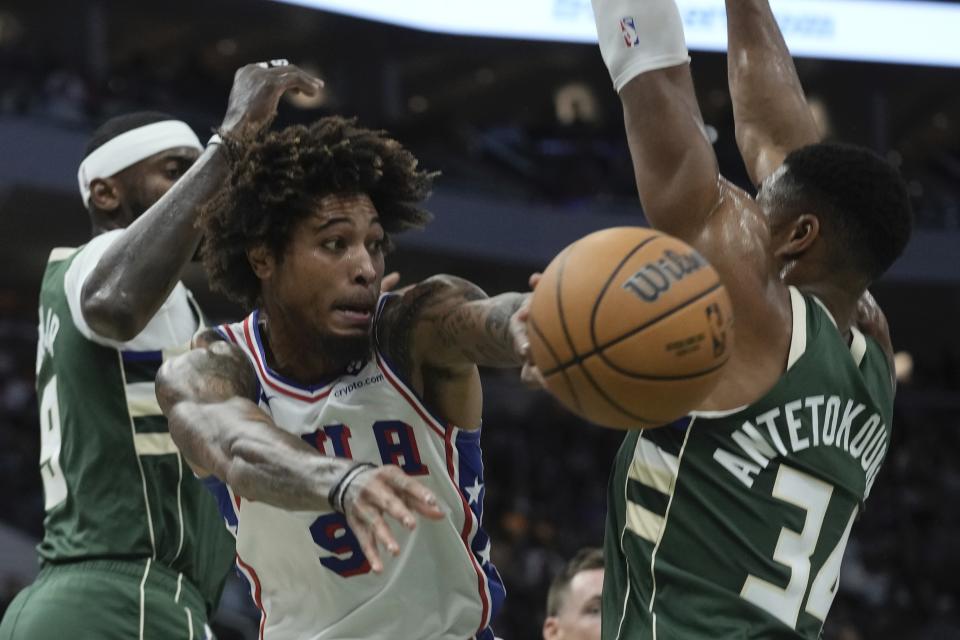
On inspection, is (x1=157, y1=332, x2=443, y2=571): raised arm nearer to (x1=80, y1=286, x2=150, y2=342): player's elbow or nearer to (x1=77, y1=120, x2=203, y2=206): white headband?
(x1=80, y1=286, x2=150, y2=342): player's elbow

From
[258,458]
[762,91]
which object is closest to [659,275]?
[258,458]

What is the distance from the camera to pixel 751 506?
A: 11.6 ft

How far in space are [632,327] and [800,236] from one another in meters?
0.77

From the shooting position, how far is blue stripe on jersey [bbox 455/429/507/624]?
404cm

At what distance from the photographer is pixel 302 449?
3258 mm

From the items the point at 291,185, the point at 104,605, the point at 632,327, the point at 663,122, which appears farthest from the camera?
the point at 104,605

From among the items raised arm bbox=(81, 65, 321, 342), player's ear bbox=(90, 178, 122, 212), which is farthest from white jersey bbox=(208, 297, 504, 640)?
player's ear bbox=(90, 178, 122, 212)

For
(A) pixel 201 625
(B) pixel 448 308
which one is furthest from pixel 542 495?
(B) pixel 448 308

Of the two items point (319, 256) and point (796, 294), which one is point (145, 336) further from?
point (796, 294)

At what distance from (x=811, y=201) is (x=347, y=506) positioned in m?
1.45

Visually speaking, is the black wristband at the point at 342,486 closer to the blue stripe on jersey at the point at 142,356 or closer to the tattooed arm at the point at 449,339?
the tattooed arm at the point at 449,339

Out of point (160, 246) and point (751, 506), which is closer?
point (751, 506)

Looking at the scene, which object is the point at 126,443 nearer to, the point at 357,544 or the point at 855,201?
the point at 357,544

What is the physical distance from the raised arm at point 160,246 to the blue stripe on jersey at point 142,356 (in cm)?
29
